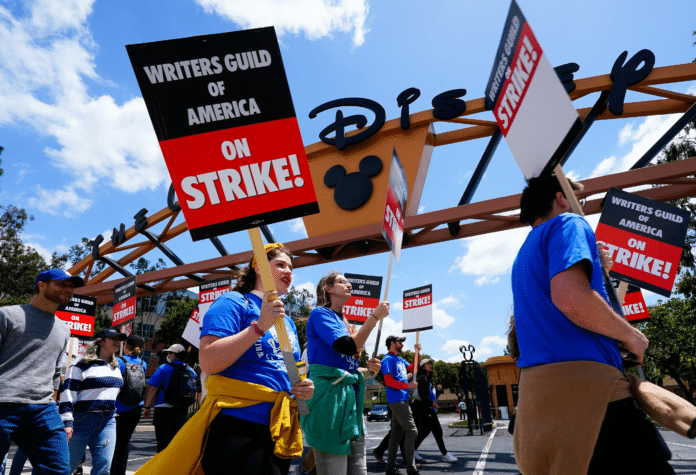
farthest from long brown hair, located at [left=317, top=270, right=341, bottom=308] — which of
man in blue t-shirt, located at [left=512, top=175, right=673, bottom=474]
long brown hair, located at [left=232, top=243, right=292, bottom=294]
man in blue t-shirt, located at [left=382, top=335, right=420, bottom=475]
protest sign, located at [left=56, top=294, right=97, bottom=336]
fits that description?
protest sign, located at [left=56, top=294, right=97, bottom=336]

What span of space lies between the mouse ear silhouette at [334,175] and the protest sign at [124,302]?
224 inches

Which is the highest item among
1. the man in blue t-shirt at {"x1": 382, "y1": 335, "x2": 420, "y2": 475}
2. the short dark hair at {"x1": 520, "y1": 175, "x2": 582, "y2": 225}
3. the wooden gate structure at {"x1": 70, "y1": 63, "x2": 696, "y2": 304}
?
the wooden gate structure at {"x1": 70, "y1": 63, "x2": 696, "y2": 304}

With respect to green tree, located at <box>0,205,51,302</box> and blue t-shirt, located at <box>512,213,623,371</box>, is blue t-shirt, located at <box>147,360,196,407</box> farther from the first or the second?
green tree, located at <box>0,205,51,302</box>

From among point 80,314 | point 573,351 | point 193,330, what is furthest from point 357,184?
point 573,351

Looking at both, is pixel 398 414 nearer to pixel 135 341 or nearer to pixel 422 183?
pixel 135 341

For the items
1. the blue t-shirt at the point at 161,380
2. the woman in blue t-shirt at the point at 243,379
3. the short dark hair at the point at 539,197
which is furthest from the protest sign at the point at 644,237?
the blue t-shirt at the point at 161,380

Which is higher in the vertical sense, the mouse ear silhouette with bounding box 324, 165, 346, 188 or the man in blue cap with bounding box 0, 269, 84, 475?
the mouse ear silhouette with bounding box 324, 165, 346, 188

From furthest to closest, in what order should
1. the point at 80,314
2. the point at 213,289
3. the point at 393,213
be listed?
the point at 80,314 < the point at 213,289 < the point at 393,213

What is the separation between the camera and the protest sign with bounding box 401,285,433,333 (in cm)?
986

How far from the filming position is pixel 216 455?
194 centimetres

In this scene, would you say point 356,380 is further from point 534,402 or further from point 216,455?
point 534,402

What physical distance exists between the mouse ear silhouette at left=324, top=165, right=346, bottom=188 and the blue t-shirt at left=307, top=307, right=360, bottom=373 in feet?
26.3

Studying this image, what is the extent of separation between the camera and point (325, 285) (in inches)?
140

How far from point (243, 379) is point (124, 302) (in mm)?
11349
